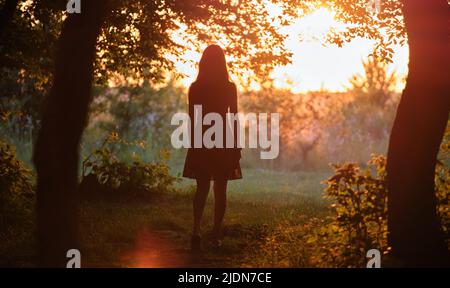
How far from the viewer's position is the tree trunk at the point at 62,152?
570cm

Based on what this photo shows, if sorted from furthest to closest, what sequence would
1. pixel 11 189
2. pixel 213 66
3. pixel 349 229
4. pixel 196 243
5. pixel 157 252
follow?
pixel 11 189, pixel 157 252, pixel 196 243, pixel 213 66, pixel 349 229

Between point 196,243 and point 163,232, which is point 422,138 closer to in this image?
point 196,243

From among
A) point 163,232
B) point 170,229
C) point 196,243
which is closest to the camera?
point 196,243

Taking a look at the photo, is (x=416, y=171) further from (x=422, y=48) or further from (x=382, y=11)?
(x=382, y=11)

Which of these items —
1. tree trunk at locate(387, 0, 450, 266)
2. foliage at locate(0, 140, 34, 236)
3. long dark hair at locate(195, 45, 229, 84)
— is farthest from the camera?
foliage at locate(0, 140, 34, 236)

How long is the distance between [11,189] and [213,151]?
Answer: 3.84 meters

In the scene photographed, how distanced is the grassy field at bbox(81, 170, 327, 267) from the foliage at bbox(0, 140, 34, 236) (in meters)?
1.02

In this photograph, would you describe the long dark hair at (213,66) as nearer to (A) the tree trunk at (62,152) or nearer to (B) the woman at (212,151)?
(B) the woman at (212,151)

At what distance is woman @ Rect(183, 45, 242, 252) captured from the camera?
26.1 feet

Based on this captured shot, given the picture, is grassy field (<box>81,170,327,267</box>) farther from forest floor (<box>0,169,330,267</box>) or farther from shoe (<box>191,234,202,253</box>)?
shoe (<box>191,234,202,253</box>)

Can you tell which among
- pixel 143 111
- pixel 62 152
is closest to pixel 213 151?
pixel 62 152

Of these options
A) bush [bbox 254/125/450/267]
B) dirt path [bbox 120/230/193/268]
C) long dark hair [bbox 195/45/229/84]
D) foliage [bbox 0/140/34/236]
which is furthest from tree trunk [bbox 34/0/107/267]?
foliage [bbox 0/140/34/236]

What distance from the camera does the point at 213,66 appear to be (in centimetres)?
795

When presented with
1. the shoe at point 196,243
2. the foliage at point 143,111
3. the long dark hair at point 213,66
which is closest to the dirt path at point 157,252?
the shoe at point 196,243
